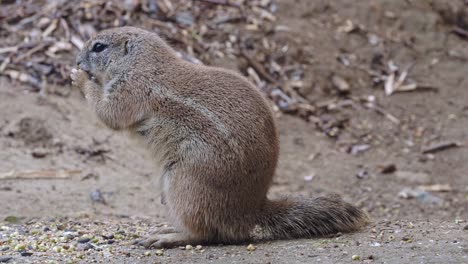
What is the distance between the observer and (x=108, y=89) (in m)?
5.79

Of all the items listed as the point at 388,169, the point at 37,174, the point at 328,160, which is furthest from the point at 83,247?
the point at 388,169

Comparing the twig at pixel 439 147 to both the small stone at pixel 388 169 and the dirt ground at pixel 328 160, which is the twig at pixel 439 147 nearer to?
the dirt ground at pixel 328 160

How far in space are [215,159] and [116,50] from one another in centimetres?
143

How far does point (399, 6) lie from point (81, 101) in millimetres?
5271

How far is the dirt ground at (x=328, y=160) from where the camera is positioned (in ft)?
16.7

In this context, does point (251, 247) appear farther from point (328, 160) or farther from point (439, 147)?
point (439, 147)

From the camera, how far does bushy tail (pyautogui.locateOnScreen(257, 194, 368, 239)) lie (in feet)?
17.3

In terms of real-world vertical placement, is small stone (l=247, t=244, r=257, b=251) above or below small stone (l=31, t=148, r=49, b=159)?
above

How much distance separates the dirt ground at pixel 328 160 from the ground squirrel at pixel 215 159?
0.15m

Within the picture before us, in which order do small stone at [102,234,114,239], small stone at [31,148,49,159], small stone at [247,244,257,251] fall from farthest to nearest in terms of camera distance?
1. small stone at [31,148,49,159]
2. small stone at [102,234,114,239]
3. small stone at [247,244,257,251]

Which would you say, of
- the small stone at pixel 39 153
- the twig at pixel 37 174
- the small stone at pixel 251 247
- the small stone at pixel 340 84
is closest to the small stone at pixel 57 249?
the small stone at pixel 251 247

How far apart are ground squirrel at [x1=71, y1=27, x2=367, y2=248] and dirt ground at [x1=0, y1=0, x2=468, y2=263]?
0.15 meters

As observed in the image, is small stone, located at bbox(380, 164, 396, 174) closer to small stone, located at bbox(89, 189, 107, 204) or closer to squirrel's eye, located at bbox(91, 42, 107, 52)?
small stone, located at bbox(89, 189, 107, 204)

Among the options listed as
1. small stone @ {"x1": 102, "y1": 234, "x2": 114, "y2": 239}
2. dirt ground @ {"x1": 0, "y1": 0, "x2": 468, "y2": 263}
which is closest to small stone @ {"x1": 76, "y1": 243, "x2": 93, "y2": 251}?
dirt ground @ {"x1": 0, "y1": 0, "x2": 468, "y2": 263}
